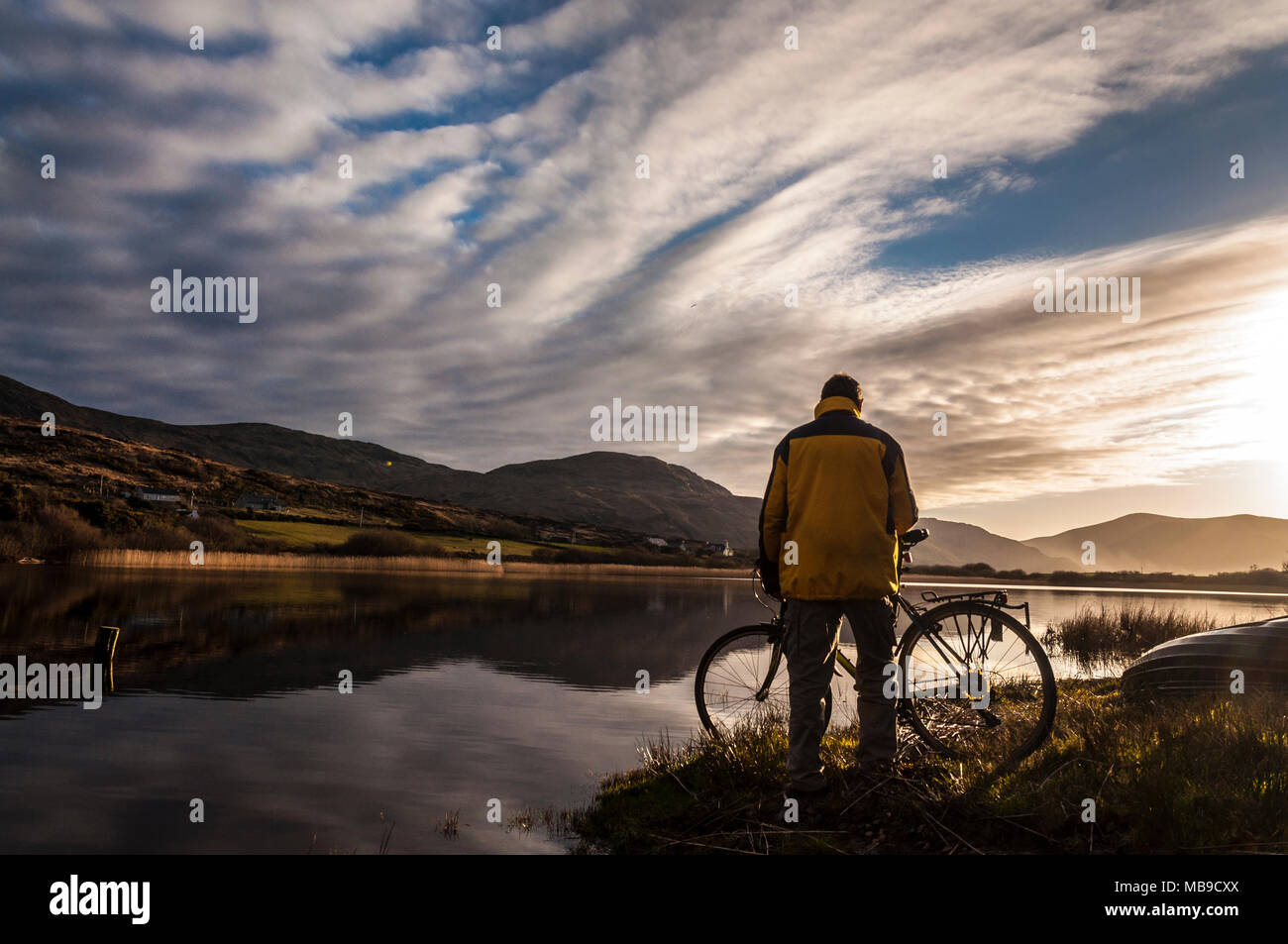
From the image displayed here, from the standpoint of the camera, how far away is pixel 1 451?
76062mm

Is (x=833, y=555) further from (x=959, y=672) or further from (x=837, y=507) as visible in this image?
(x=959, y=672)

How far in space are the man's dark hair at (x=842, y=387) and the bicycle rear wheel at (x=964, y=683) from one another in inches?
70.8

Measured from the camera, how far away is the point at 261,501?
88.3m

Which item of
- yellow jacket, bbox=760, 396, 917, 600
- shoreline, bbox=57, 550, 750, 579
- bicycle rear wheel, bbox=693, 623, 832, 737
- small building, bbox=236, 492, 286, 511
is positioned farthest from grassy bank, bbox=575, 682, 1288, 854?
small building, bbox=236, 492, 286, 511

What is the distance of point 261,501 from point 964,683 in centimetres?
9551

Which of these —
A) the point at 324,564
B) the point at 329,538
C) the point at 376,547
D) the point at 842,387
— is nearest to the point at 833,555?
the point at 842,387

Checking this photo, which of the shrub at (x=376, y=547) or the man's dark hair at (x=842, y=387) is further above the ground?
the man's dark hair at (x=842, y=387)

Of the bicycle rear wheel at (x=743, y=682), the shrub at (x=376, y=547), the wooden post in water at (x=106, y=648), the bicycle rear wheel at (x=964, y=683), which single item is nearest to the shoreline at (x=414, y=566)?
the shrub at (x=376, y=547)

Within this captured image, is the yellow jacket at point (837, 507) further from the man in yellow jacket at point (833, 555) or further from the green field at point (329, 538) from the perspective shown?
the green field at point (329, 538)

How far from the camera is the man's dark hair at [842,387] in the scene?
5547 millimetres
